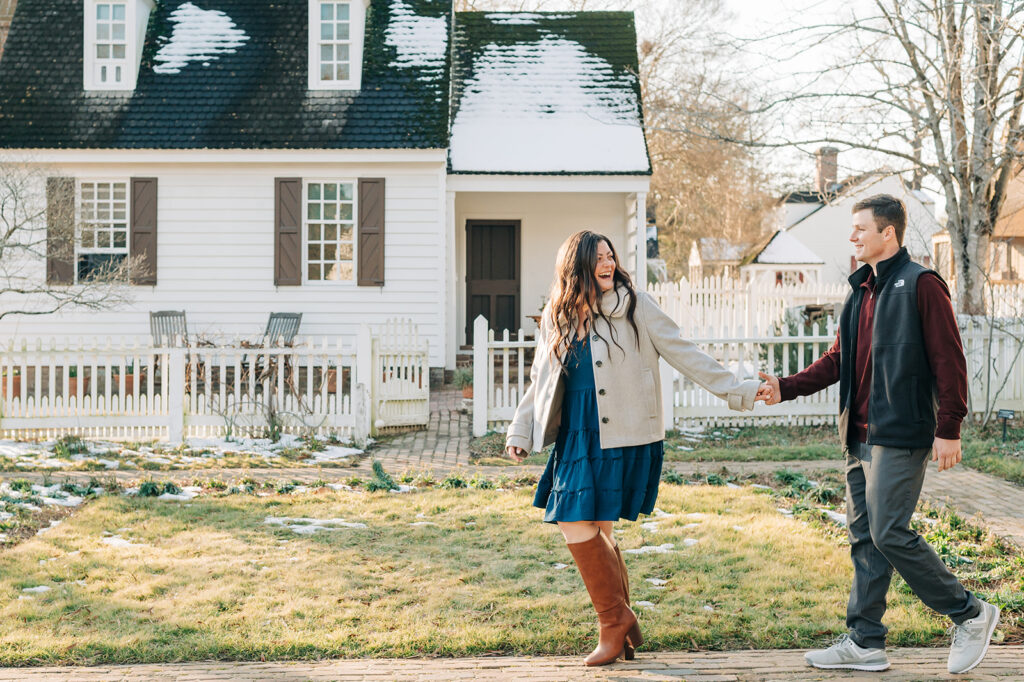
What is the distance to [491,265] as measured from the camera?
1906 cm

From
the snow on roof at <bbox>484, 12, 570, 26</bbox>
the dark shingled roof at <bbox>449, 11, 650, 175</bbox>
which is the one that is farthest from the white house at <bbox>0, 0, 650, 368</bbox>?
the snow on roof at <bbox>484, 12, 570, 26</bbox>

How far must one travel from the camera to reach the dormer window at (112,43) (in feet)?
56.0

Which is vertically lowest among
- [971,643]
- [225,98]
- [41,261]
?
[971,643]

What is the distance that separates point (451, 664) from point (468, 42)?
17089mm

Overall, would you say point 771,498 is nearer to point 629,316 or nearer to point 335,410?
point 629,316

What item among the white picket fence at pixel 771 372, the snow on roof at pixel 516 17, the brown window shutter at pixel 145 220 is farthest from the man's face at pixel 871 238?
the snow on roof at pixel 516 17

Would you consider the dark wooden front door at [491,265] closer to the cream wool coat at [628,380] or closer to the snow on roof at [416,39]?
the snow on roof at [416,39]

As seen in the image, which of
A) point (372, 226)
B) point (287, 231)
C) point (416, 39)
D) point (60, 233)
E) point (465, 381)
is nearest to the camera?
point (465, 381)

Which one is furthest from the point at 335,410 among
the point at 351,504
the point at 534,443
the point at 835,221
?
the point at 835,221

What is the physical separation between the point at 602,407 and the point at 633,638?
1.03m

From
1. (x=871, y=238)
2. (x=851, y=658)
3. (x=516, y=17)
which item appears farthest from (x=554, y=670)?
(x=516, y=17)

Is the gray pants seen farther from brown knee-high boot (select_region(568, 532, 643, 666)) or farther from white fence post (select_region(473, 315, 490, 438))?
white fence post (select_region(473, 315, 490, 438))

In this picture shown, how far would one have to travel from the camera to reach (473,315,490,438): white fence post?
11109 millimetres

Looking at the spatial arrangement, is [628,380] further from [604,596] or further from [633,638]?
[633,638]
